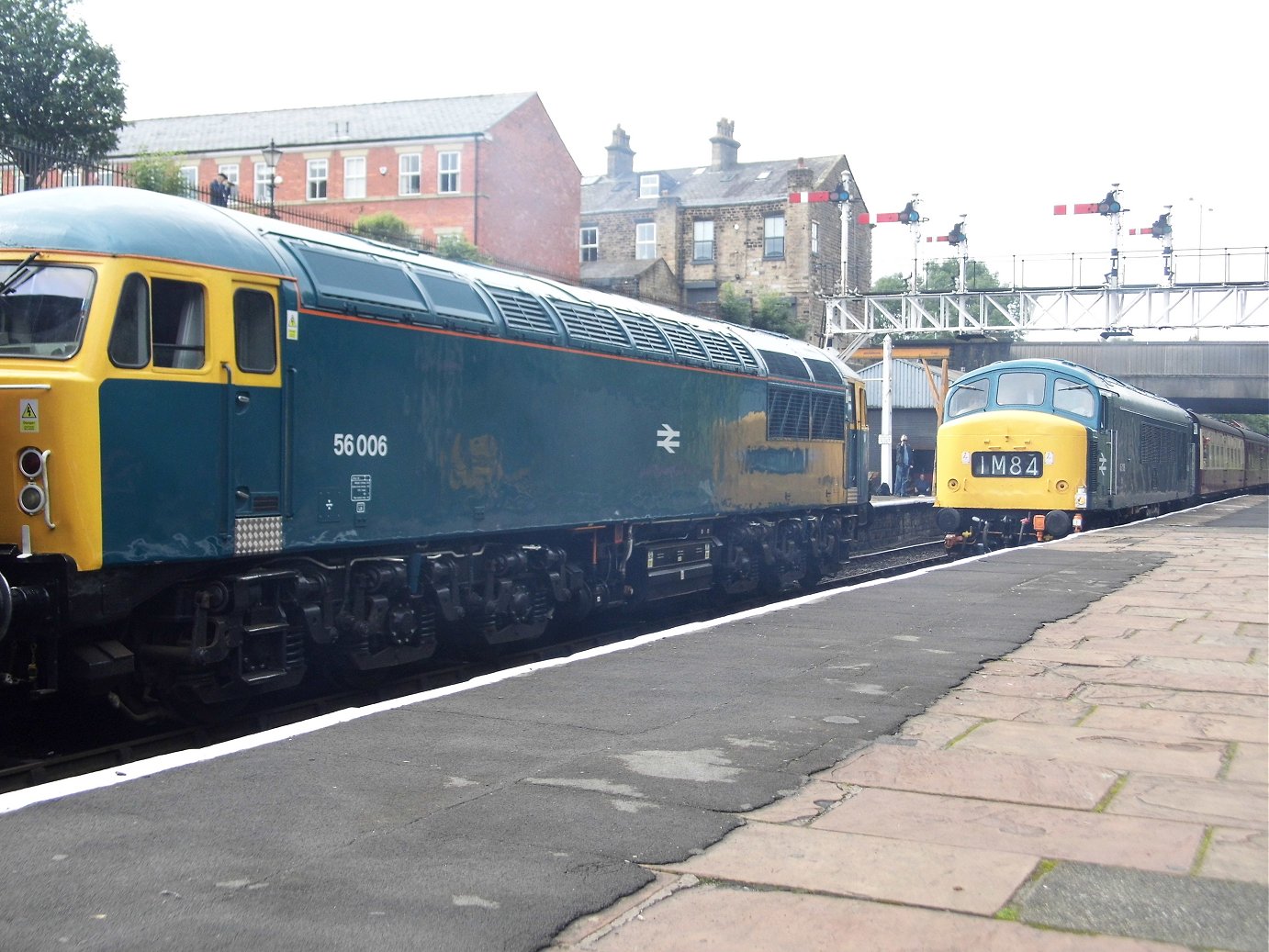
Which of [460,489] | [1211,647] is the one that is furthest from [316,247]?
[1211,647]

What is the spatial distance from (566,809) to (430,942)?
137 cm

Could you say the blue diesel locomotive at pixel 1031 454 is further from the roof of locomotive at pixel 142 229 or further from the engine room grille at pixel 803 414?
the roof of locomotive at pixel 142 229

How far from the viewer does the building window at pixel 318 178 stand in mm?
47844

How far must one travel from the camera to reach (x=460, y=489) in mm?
10742

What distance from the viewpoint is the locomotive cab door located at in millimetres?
8281

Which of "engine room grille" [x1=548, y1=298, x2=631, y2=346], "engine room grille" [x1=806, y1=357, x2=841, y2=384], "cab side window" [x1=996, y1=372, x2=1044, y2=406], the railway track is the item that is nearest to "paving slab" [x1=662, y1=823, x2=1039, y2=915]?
the railway track

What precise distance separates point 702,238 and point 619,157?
25.6ft

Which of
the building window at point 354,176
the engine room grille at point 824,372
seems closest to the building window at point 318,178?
the building window at point 354,176

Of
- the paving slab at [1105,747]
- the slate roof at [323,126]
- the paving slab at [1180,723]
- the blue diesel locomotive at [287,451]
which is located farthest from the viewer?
the slate roof at [323,126]

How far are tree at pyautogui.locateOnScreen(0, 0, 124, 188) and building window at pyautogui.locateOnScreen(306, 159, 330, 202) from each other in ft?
57.6

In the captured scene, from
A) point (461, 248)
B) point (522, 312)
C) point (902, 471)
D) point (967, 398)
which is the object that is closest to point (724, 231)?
point (902, 471)

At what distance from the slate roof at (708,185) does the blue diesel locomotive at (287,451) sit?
46933 mm

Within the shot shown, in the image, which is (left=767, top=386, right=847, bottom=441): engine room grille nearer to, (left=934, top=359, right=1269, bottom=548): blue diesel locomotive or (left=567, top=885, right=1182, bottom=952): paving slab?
(left=934, top=359, right=1269, bottom=548): blue diesel locomotive

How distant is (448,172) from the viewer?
45.9 metres
